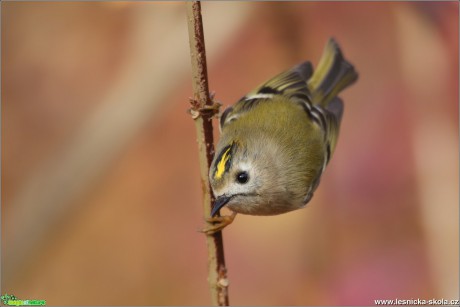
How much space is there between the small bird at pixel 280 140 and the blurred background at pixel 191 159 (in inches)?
7.6

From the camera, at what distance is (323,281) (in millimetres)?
1689

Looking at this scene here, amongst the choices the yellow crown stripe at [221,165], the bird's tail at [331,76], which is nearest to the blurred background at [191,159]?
the bird's tail at [331,76]

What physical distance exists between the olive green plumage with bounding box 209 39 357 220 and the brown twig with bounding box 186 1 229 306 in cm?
17

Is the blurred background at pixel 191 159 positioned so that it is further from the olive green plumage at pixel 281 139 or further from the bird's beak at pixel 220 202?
the bird's beak at pixel 220 202

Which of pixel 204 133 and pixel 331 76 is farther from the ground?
pixel 331 76

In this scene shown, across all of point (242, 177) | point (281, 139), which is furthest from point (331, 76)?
point (242, 177)

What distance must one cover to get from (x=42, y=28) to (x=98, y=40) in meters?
0.21

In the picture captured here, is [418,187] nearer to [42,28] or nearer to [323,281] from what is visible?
[323,281]

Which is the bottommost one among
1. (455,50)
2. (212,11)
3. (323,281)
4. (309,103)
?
(323,281)

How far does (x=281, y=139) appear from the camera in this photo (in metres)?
1.40

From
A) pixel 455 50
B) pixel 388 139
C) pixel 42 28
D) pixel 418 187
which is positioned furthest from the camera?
pixel 42 28

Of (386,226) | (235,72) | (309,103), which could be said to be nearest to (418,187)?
(386,226)

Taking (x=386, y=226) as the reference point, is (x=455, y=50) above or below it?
above

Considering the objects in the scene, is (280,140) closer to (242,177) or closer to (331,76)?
(242,177)
